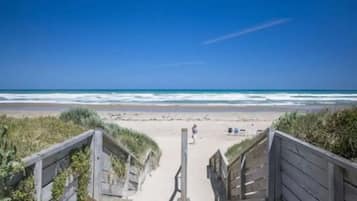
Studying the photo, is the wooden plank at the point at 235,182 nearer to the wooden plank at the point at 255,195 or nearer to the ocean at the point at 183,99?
the wooden plank at the point at 255,195

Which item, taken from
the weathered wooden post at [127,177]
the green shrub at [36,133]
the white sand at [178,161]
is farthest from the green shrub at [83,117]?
the green shrub at [36,133]

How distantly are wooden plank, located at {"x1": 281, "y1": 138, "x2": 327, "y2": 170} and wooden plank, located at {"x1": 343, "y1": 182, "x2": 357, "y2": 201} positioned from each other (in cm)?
40

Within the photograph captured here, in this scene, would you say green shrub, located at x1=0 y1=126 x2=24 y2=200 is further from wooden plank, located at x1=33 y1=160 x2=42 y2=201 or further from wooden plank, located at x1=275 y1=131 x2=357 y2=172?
wooden plank, located at x1=275 y1=131 x2=357 y2=172

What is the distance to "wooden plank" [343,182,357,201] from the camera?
2281 millimetres

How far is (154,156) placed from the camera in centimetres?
1057

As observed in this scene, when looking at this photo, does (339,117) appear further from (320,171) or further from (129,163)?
(129,163)

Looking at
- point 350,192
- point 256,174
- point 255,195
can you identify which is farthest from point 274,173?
point 350,192

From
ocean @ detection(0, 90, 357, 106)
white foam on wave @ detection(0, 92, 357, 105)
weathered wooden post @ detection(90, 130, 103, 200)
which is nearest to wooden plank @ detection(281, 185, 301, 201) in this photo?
weathered wooden post @ detection(90, 130, 103, 200)

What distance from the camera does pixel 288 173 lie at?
400 centimetres

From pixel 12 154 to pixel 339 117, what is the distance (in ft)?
10.4

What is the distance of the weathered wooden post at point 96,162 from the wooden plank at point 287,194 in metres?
2.60

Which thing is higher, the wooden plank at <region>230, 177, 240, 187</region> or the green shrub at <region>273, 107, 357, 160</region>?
the green shrub at <region>273, 107, 357, 160</region>

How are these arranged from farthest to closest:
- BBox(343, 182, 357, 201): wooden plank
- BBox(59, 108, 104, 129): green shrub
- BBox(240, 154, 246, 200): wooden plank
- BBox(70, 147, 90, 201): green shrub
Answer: BBox(59, 108, 104, 129): green shrub → BBox(240, 154, 246, 200): wooden plank → BBox(70, 147, 90, 201): green shrub → BBox(343, 182, 357, 201): wooden plank

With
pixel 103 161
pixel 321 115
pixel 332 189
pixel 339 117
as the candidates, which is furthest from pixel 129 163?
pixel 332 189
